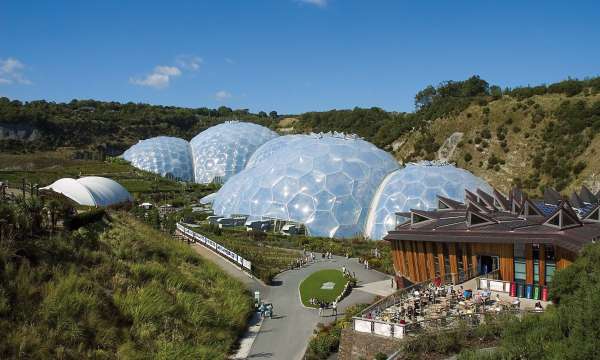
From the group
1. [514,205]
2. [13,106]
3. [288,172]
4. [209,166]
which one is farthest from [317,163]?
[13,106]

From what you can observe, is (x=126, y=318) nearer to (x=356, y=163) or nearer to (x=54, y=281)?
(x=54, y=281)

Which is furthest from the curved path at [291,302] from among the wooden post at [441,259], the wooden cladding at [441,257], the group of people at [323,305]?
the wooden post at [441,259]

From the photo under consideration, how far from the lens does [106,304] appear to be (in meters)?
16.0

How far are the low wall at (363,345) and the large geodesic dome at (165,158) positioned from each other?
54.1m

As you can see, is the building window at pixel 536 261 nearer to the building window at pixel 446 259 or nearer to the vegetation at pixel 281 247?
the building window at pixel 446 259

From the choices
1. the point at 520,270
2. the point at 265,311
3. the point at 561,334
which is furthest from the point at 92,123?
the point at 561,334

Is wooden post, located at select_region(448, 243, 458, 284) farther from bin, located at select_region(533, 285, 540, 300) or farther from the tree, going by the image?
the tree

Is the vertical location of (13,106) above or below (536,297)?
above

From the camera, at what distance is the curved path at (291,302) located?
17.5 meters

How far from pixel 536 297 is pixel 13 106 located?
9124 centimetres

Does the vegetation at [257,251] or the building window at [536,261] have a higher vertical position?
the building window at [536,261]

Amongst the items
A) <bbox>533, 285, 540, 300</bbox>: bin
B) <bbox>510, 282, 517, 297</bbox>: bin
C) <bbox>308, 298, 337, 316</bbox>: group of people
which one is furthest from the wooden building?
<bbox>308, 298, 337, 316</bbox>: group of people

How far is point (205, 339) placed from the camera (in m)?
16.6

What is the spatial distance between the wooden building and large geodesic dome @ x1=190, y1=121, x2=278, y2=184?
137 feet
